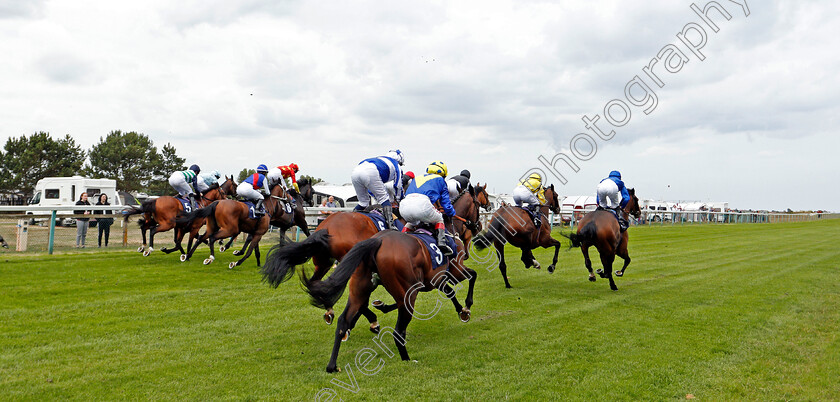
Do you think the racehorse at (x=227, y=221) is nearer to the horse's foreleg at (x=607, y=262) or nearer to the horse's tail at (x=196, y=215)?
the horse's tail at (x=196, y=215)

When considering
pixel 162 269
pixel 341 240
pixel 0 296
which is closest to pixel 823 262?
pixel 341 240

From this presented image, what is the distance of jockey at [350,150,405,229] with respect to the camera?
22.4 feet

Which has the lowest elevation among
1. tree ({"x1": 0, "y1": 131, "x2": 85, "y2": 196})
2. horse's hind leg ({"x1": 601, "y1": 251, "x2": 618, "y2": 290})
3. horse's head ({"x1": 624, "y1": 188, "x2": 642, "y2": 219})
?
horse's hind leg ({"x1": 601, "y1": 251, "x2": 618, "y2": 290})

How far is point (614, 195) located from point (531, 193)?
1.43m

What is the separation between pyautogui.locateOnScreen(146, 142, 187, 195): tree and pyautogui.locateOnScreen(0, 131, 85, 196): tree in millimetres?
5768

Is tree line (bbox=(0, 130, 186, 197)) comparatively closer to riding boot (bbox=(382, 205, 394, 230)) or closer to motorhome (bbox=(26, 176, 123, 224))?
motorhome (bbox=(26, 176, 123, 224))

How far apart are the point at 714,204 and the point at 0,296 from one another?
63162 mm

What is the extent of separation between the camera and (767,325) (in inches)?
255

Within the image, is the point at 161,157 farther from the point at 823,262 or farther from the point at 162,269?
the point at 823,262

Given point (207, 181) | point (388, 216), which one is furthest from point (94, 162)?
point (388, 216)

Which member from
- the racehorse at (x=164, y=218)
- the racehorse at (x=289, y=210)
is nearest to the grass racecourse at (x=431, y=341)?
the racehorse at (x=164, y=218)

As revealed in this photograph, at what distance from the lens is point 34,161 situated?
40.9m

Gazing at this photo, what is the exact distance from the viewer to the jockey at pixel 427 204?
213 inches

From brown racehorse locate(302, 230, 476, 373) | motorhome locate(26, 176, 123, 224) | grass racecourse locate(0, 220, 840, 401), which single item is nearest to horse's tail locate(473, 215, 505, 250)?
grass racecourse locate(0, 220, 840, 401)
